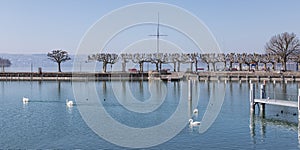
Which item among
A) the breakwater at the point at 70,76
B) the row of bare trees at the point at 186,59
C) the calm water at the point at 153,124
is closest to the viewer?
the calm water at the point at 153,124

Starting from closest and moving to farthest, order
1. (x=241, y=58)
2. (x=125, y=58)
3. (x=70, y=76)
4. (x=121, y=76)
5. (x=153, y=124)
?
(x=153, y=124) → (x=70, y=76) → (x=121, y=76) → (x=241, y=58) → (x=125, y=58)

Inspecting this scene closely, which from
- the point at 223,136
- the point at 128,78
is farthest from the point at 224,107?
the point at 128,78

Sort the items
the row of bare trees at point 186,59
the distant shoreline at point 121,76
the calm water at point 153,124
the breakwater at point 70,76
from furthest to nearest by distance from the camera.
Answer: the row of bare trees at point 186,59, the breakwater at point 70,76, the distant shoreline at point 121,76, the calm water at point 153,124

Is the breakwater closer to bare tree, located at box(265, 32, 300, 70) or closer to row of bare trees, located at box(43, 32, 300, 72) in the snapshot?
row of bare trees, located at box(43, 32, 300, 72)

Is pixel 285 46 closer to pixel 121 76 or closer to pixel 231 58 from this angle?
pixel 231 58

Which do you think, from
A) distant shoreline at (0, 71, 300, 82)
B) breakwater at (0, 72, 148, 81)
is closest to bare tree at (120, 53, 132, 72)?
distant shoreline at (0, 71, 300, 82)

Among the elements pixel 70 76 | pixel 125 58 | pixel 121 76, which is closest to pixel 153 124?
pixel 121 76

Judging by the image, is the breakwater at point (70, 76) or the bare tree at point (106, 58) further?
the bare tree at point (106, 58)

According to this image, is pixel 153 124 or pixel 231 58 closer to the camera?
pixel 153 124

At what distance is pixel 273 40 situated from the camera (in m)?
66.3

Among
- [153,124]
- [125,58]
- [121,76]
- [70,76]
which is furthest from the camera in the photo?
[125,58]

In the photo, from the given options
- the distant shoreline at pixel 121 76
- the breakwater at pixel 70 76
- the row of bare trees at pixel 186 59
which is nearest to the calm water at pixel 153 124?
the distant shoreline at pixel 121 76

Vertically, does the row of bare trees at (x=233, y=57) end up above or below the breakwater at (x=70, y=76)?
above

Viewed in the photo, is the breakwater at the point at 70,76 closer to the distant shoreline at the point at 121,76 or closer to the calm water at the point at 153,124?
the distant shoreline at the point at 121,76
